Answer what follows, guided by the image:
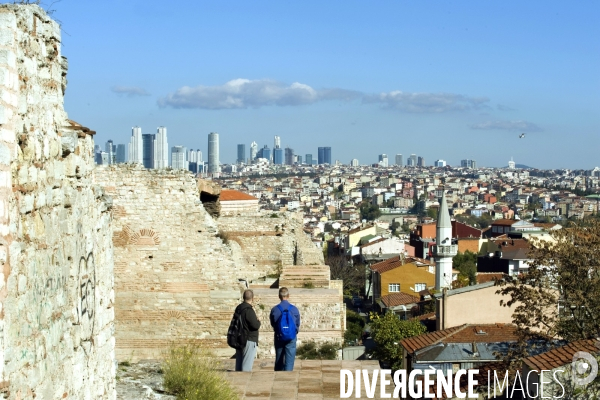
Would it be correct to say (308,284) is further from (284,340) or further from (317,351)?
(284,340)

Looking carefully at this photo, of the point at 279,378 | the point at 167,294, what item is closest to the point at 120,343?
the point at 167,294

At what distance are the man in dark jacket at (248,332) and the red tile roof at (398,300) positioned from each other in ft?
106

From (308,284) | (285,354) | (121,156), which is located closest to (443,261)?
(308,284)

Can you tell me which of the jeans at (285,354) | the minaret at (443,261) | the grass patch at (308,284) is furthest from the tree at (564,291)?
the minaret at (443,261)

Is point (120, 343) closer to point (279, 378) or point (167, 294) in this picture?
point (167, 294)

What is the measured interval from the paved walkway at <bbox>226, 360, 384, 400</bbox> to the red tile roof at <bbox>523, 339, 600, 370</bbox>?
627 centimetres

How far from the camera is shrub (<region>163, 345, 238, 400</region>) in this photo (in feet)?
20.7

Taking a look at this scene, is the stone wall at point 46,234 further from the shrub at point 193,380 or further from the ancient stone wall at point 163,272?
the ancient stone wall at point 163,272

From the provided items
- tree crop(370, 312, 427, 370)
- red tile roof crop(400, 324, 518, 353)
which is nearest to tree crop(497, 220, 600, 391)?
red tile roof crop(400, 324, 518, 353)

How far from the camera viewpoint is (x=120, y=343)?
32.6 feet

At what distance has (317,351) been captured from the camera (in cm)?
1109

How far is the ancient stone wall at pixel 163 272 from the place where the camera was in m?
10.0

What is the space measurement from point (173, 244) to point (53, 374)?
20.4ft

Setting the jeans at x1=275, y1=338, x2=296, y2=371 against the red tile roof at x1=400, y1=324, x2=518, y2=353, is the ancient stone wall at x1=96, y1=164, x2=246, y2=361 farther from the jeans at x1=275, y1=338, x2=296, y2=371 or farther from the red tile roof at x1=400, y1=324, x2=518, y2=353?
the red tile roof at x1=400, y1=324, x2=518, y2=353
